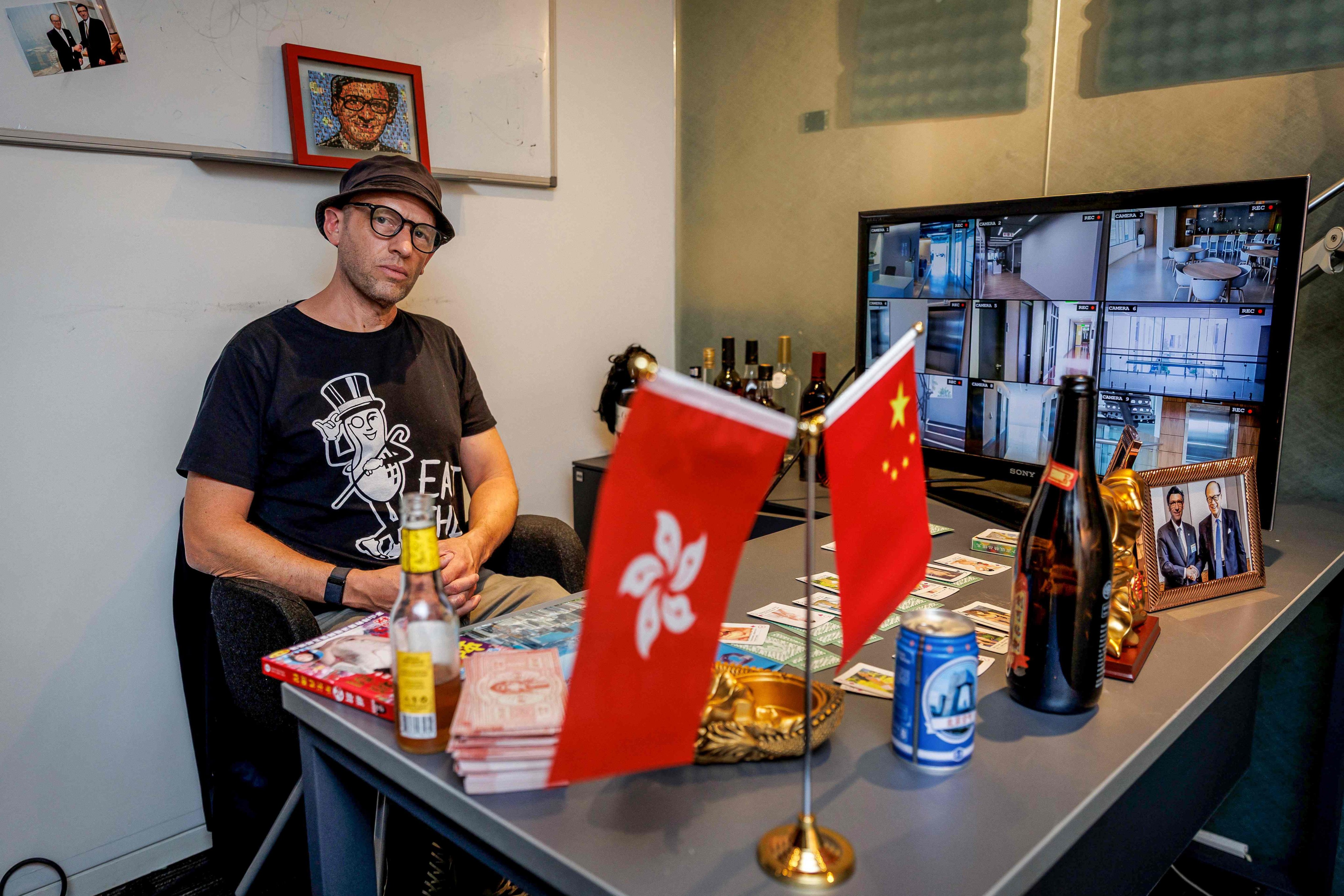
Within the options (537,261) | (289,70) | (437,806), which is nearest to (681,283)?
(537,261)

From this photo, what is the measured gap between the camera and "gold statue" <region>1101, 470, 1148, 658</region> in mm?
1073

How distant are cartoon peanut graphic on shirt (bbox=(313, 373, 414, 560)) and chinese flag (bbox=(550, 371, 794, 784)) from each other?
1.36 m

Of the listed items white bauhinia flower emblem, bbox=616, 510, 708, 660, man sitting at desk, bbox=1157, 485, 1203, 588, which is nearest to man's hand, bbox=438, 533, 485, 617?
white bauhinia flower emblem, bbox=616, 510, 708, 660

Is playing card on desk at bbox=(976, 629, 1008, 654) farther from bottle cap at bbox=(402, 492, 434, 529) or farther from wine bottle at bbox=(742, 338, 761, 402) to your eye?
wine bottle at bbox=(742, 338, 761, 402)

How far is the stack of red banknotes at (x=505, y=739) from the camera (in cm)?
82

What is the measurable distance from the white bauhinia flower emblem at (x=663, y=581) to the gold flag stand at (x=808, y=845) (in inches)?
3.7

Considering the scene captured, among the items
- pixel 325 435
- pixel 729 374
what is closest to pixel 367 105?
pixel 325 435

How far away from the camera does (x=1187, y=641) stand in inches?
46.4

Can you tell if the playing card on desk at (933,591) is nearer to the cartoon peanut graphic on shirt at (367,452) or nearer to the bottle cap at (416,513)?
the bottle cap at (416,513)

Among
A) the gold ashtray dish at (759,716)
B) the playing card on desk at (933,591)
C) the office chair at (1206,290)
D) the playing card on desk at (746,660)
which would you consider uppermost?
the office chair at (1206,290)

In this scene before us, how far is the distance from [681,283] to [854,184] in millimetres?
772

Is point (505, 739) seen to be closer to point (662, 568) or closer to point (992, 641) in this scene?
point (662, 568)

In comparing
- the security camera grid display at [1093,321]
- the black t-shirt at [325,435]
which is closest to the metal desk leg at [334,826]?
the black t-shirt at [325,435]

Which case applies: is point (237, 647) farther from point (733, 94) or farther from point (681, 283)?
point (733, 94)
